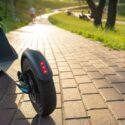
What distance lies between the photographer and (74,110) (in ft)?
15.0

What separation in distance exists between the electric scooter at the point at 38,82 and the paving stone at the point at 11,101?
Answer: 494 millimetres

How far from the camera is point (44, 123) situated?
4.18 meters

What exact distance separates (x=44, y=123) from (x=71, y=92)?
1.31 metres

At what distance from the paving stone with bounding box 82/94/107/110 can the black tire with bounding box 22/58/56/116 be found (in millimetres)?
675

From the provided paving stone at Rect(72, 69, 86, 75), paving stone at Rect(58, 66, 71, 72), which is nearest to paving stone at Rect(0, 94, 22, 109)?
paving stone at Rect(72, 69, 86, 75)

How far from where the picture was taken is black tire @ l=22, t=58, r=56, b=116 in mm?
3984

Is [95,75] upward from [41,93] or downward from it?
downward

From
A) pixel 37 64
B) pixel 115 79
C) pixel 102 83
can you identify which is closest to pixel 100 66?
pixel 115 79

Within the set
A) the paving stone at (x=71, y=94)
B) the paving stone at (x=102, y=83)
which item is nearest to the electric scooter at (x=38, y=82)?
the paving stone at (x=71, y=94)

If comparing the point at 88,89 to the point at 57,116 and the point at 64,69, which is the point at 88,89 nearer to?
the point at 57,116

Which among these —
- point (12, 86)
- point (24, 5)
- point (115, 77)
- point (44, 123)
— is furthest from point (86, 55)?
point (24, 5)

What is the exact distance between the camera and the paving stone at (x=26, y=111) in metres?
4.42

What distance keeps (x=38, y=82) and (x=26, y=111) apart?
2.36 ft

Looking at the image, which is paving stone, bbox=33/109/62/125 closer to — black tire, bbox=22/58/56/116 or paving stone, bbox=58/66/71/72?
black tire, bbox=22/58/56/116
